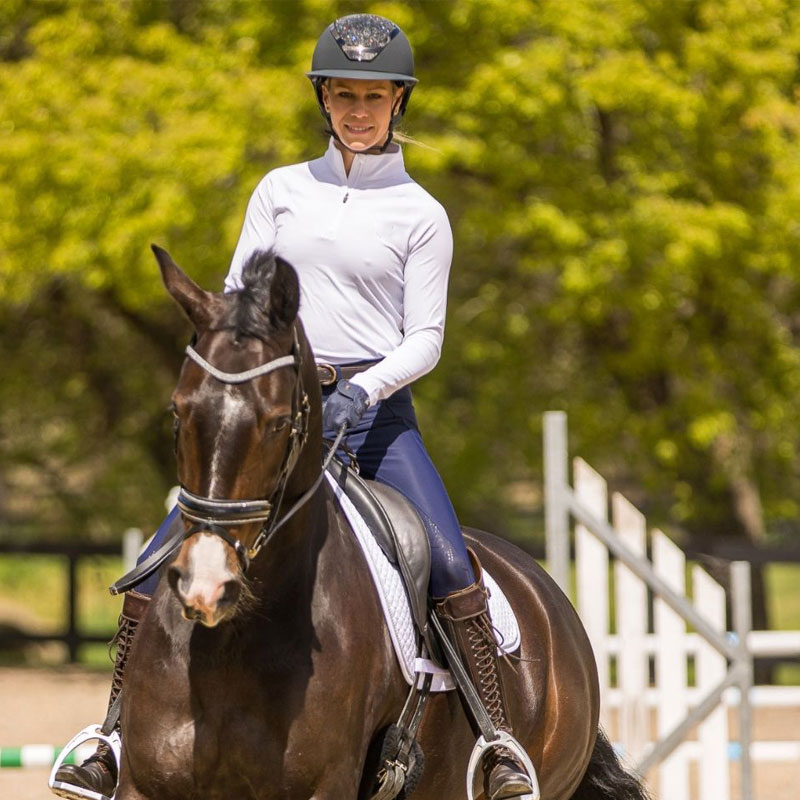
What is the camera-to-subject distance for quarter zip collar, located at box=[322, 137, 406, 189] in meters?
4.95

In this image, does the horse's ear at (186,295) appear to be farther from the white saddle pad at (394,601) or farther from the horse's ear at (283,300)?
the white saddle pad at (394,601)

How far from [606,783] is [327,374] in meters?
2.63

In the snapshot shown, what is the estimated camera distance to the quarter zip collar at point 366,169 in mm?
4953

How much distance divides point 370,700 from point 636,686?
4.16 metres

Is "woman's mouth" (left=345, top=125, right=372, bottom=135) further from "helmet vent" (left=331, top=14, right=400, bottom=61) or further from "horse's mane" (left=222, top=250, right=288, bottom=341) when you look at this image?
"horse's mane" (left=222, top=250, right=288, bottom=341)

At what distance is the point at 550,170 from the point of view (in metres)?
15.7

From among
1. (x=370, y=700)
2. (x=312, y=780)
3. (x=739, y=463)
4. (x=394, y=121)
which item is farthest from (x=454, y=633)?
(x=739, y=463)

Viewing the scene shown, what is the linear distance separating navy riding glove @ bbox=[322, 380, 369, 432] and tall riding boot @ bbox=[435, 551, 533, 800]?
2.62ft

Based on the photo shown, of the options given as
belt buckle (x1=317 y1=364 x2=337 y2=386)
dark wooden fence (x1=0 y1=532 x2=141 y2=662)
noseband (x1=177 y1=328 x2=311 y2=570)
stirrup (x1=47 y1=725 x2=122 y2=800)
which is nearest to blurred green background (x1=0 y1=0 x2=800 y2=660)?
dark wooden fence (x1=0 y1=532 x2=141 y2=662)

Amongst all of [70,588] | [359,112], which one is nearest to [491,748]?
[359,112]

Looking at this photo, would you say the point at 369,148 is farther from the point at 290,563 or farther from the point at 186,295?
the point at 290,563

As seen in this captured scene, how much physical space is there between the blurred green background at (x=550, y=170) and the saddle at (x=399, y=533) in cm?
949

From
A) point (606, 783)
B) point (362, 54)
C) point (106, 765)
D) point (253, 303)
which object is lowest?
point (606, 783)

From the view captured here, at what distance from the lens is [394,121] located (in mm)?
5180
